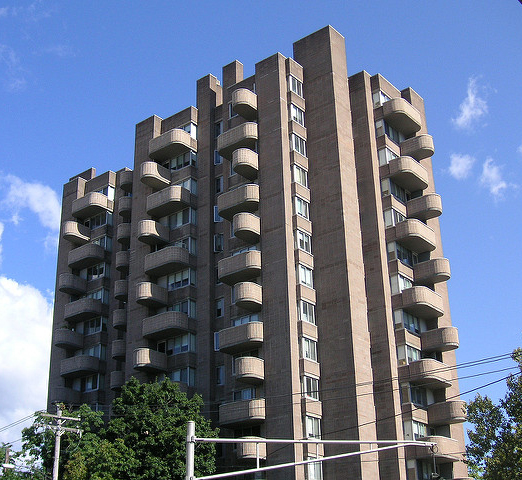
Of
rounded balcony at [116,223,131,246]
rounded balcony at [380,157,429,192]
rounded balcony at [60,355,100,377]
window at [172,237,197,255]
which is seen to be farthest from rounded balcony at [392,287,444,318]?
rounded balcony at [60,355,100,377]

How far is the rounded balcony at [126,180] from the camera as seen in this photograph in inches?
2913

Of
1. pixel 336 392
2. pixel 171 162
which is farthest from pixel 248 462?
pixel 171 162

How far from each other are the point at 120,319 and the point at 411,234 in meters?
26.0

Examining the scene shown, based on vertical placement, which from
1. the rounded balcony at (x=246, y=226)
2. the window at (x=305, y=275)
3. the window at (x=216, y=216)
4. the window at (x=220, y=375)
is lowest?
the window at (x=220, y=375)

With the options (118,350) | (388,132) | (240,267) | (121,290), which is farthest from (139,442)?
(388,132)

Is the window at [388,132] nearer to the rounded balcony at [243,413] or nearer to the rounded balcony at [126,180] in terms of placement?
the rounded balcony at [126,180]

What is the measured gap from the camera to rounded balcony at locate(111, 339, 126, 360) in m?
67.7

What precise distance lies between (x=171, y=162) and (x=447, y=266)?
83.0 ft

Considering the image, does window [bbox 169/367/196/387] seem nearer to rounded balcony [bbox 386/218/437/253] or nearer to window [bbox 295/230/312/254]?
window [bbox 295/230/312/254]

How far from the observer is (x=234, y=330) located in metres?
57.2

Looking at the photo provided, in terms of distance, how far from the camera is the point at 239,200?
61219mm

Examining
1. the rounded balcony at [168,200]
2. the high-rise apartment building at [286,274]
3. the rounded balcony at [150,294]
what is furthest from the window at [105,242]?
the rounded balcony at [150,294]

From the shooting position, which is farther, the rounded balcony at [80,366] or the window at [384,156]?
the rounded balcony at [80,366]

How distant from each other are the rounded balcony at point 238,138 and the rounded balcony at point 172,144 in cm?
429
